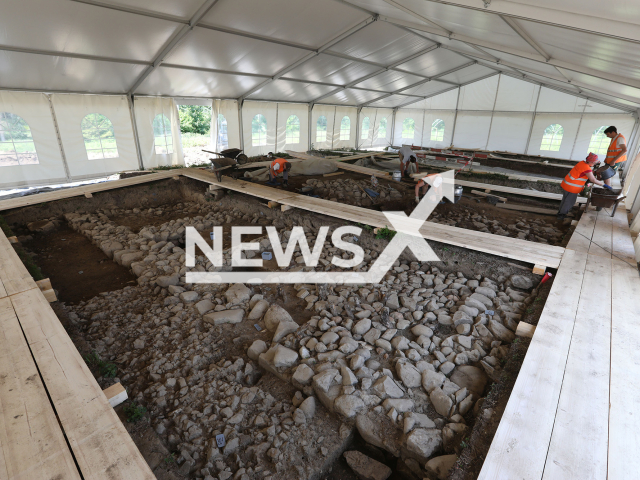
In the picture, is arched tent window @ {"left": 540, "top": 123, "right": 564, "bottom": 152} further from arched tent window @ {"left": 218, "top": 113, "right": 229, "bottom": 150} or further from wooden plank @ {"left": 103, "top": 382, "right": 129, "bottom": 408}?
wooden plank @ {"left": 103, "top": 382, "right": 129, "bottom": 408}

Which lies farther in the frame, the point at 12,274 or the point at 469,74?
the point at 469,74

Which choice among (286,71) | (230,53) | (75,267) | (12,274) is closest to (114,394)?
(12,274)

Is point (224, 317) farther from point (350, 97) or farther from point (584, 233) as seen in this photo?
point (350, 97)

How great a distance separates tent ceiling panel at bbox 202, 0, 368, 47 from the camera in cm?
785

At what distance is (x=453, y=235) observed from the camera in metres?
5.06

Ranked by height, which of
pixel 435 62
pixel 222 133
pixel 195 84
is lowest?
pixel 222 133

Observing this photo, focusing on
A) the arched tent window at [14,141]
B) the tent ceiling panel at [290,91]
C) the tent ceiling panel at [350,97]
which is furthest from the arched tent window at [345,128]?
the arched tent window at [14,141]

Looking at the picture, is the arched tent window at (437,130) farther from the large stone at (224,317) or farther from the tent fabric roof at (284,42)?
the large stone at (224,317)

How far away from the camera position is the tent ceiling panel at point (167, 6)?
689 centimetres

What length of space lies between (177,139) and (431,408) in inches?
576

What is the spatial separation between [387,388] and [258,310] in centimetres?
197

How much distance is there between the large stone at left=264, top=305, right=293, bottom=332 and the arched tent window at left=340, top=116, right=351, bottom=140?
19.2m

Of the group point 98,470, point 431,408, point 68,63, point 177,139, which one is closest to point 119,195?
point 68,63

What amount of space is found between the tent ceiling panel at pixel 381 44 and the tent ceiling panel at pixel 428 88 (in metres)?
6.32
